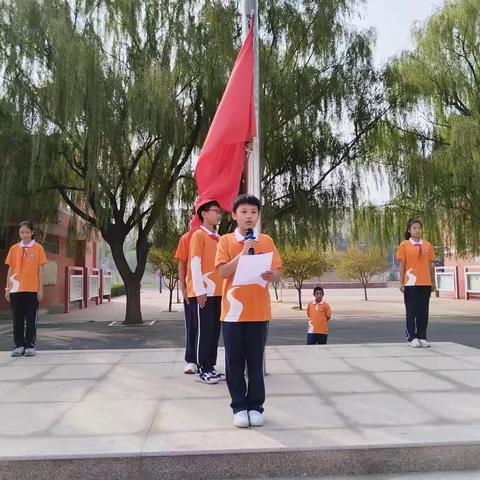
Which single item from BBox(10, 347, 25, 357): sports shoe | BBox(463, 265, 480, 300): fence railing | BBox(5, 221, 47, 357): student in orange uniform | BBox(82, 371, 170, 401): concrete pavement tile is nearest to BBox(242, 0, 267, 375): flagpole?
BBox(82, 371, 170, 401): concrete pavement tile

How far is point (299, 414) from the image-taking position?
13.3 feet

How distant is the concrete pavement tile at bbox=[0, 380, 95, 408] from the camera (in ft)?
15.3

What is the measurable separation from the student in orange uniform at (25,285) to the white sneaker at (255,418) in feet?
14.3

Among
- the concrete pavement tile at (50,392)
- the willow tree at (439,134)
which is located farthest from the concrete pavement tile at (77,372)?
the willow tree at (439,134)

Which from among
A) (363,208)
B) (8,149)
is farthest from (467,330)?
(8,149)

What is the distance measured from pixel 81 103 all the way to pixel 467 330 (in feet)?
36.0

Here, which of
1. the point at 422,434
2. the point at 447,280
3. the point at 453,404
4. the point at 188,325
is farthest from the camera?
the point at 447,280

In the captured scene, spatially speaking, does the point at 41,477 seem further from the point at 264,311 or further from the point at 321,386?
the point at 321,386

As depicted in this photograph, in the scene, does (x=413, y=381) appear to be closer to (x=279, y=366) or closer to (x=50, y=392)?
(x=279, y=366)

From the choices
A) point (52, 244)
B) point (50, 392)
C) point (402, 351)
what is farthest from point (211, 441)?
point (52, 244)

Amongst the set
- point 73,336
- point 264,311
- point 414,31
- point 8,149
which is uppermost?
point 414,31

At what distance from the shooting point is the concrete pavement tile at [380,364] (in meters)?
5.79

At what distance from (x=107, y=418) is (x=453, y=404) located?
8.50ft

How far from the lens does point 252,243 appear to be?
3.62m
